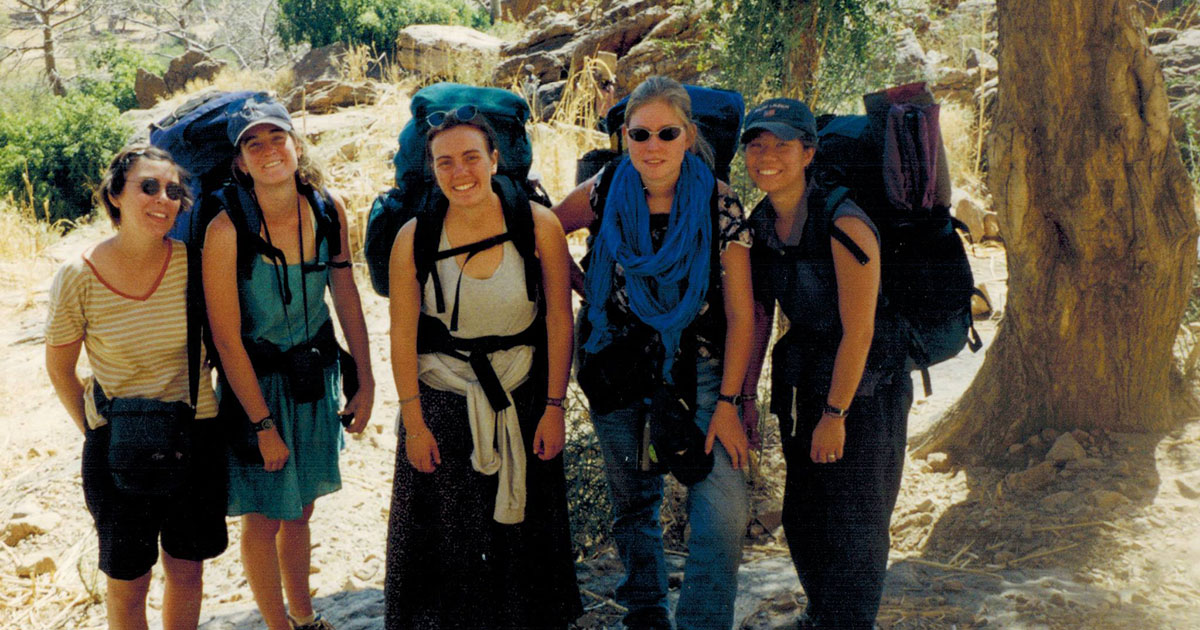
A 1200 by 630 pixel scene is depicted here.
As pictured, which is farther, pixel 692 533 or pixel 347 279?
pixel 347 279

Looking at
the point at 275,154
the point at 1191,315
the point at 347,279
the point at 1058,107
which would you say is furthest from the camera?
the point at 1191,315

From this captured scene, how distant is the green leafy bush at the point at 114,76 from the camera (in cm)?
2188

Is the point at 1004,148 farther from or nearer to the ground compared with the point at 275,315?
farther from the ground

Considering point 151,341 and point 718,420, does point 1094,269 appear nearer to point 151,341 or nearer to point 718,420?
point 718,420

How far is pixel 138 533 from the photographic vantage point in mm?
2514

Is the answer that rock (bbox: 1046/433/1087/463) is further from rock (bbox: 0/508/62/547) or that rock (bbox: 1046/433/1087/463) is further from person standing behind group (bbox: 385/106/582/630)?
rock (bbox: 0/508/62/547)

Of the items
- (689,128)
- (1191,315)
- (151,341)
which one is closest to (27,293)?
(151,341)

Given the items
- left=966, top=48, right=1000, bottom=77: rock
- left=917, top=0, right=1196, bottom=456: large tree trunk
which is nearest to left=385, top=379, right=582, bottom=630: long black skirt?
left=917, top=0, right=1196, bottom=456: large tree trunk

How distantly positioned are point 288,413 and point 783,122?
171cm

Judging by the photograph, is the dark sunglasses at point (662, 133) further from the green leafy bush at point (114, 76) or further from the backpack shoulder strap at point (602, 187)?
the green leafy bush at point (114, 76)

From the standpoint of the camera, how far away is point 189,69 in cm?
2111

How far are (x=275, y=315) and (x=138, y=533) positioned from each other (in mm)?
724

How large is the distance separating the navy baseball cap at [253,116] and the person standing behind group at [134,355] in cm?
20

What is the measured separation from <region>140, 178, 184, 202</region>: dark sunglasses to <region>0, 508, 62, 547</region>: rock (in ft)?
8.89
